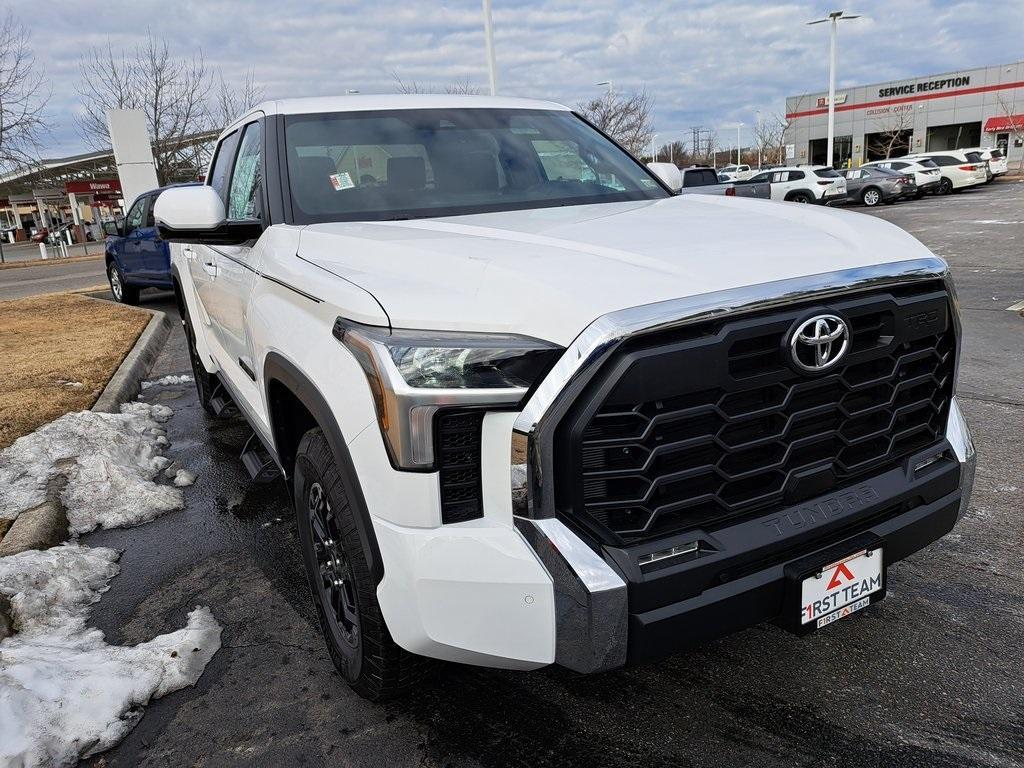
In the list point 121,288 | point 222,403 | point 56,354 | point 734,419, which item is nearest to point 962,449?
point 734,419

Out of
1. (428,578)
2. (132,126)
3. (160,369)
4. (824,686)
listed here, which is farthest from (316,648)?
(132,126)

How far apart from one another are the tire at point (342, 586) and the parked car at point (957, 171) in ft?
111

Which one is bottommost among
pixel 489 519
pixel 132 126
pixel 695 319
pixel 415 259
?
pixel 489 519

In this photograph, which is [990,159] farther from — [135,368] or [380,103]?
[380,103]

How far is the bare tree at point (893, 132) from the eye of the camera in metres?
54.2

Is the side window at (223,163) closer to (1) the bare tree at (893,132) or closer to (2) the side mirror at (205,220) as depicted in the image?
(2) the side mirror at (205,220)

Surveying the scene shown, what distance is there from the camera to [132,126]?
25.2 m

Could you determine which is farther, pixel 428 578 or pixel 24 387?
pixel 24 387

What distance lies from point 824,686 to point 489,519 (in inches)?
55.2

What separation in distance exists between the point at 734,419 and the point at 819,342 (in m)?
0.30

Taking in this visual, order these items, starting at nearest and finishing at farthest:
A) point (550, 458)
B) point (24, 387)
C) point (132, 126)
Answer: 1. point (550, 458)
2. point (24, 387)
3. point (132, 126)

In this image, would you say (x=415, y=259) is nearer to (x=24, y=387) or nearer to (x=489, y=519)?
(x=489, y=519)

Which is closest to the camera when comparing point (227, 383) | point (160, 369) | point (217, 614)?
point (217, 614)

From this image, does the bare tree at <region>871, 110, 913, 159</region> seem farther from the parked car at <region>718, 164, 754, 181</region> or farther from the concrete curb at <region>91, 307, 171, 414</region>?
the concrete curb at <region>91, 307, 171, 414</region>
